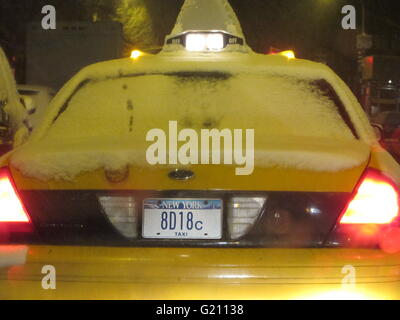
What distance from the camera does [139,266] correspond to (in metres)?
3.13

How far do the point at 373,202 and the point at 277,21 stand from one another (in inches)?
1269

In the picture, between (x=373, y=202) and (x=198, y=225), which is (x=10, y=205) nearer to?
(x=198, y=225)

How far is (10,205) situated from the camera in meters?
3.34

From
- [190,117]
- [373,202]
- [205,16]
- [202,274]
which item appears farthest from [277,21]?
[202,274]

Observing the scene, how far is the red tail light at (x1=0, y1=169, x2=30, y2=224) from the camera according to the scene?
333 cm

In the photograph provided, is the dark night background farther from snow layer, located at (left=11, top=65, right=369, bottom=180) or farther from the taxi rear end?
the taxi rear end

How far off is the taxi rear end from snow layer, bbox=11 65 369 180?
15mm

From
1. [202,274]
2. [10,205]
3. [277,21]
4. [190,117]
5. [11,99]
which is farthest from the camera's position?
[277,21]

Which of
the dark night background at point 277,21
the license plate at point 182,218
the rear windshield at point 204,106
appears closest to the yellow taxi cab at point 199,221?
the license plate at point 182,218

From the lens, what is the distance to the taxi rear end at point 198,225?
3127 mm

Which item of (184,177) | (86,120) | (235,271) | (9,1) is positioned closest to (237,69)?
(86,120)

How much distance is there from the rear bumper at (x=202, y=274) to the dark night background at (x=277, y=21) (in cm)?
1852

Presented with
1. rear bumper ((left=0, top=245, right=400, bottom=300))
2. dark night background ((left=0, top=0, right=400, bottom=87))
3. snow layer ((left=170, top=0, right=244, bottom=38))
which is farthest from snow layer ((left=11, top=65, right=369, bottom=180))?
dark night background ((left=0, top=0, right=400, bottom=87))

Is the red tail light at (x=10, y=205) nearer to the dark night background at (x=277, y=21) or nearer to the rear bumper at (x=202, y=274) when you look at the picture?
the rear bumper at (x=202, y=274)
